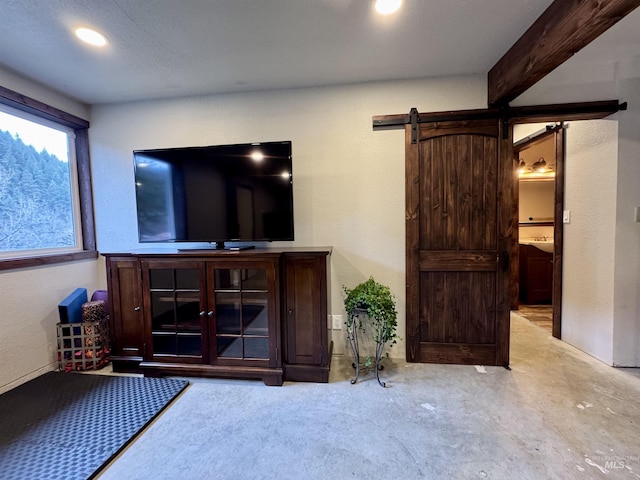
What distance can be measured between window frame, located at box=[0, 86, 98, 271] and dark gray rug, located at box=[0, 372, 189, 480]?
97cm

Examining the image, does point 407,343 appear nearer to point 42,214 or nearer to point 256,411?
point 256,411

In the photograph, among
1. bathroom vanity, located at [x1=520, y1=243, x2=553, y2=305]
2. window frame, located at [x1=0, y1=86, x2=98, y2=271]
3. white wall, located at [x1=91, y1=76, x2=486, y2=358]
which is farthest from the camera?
bathroom vanity, located at [x1=520, y1=243, x2=553, y2=305]

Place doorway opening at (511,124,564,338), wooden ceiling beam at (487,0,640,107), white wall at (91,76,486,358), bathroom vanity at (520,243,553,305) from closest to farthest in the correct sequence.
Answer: wooden ceiling beam at (487,0,640,107) → white wall at (91,76,486,358) → doorway opening at (511,124,564,338) → bathroom vanity at (520,243,553,305)

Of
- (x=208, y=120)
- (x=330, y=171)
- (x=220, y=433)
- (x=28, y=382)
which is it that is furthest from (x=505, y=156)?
(x=28, y=382)

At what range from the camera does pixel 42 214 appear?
2.41 m

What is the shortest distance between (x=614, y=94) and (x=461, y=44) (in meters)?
1.41

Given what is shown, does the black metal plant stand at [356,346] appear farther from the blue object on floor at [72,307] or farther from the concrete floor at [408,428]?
the blue object on floor at [72,307]

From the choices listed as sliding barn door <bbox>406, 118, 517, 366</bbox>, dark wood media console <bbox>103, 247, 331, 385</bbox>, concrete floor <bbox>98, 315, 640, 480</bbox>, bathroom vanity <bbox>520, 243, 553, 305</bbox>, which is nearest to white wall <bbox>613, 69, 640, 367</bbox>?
concrete floor <bbox>98, 315, 640, 480</bbox>

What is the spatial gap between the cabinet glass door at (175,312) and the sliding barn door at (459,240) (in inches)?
69.7

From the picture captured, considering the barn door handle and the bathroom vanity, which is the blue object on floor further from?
the bathroom vanity

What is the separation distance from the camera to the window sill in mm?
2070

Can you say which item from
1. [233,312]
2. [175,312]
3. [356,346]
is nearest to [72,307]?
[175,312]

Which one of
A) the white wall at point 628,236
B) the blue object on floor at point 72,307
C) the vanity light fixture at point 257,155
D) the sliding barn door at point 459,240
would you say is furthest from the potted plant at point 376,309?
the blue object on floor at point 72,307

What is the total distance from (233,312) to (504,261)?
2.22 meters
